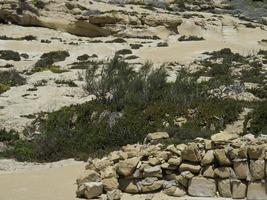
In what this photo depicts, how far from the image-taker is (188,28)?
4109 cm

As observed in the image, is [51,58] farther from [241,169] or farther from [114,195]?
[241,169]

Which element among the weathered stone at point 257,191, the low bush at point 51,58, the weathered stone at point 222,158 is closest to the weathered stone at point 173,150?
the weathered stone at point 222,158

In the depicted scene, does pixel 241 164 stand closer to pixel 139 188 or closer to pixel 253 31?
pixel 139 188

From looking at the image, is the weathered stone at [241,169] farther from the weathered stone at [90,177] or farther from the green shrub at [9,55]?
the green shrub at [9,55]

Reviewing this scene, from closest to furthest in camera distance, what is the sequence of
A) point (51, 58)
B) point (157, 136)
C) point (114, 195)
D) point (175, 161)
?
point (114, 195), point (175, 161), point (157, 136), point (51, 58)

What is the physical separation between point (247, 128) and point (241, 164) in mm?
4549

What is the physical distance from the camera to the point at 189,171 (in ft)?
31.1

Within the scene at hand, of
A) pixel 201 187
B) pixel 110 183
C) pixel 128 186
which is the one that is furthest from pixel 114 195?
pixel 201 187

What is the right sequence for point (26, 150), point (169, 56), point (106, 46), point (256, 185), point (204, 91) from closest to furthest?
point (256, 185) → point (26, 150) → point (204, 91) → point (169, 56) → point (106, 46)

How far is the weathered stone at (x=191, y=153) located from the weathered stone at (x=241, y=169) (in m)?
0.68

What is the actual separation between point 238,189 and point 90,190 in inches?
98.9

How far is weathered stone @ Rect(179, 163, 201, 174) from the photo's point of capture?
9.41 m

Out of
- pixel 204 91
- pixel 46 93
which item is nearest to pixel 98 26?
pixel 46 93

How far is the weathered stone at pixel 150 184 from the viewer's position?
948 cm
